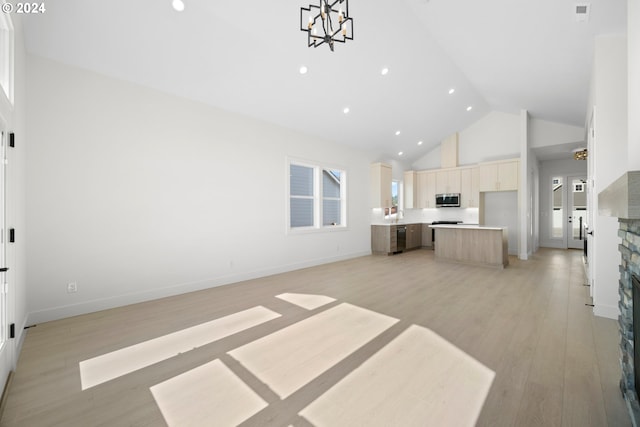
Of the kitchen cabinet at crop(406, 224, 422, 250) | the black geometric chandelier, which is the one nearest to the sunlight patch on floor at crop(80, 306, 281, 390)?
the black geometric chandelier

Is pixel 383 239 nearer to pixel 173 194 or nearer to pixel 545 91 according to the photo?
pixel 545 91

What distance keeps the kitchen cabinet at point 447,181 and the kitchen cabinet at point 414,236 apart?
1272 mm

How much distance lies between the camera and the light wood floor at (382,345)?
68.7 inches

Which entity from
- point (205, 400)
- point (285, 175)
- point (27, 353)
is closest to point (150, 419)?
point (205, 400)

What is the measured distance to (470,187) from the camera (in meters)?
8.18

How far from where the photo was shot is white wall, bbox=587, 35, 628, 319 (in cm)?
321

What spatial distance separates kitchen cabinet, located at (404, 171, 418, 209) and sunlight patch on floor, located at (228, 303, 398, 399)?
6404mm

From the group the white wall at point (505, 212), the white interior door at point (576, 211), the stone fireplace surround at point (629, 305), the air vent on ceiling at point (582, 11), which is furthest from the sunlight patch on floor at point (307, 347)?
the white interior door at point (576, 211)

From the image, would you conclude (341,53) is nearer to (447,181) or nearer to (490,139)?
(447,181)

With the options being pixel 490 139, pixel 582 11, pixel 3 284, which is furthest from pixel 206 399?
pixel 490 139

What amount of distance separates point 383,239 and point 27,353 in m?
6.78

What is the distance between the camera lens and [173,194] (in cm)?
414

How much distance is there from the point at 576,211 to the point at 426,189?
449 centimetres

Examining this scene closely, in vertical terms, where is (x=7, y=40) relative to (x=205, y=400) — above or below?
above
